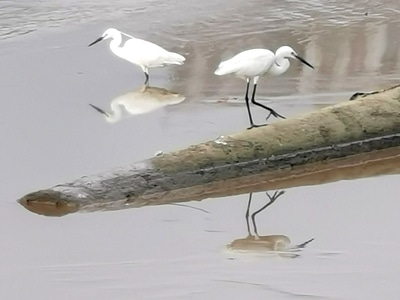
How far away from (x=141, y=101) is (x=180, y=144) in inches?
52.7

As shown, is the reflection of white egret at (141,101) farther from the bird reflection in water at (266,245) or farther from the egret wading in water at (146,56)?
the bird reflection in water at (266,245)

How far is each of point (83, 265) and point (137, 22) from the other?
6.27 m

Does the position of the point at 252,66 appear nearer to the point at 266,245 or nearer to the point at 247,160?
the point at 247,160

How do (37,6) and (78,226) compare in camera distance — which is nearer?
(78,226)

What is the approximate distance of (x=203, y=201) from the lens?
6.73 metres

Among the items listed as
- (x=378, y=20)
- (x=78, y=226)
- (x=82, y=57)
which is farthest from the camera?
(x=378, y=20)

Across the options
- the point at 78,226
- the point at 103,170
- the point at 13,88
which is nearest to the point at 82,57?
the point at 13,88

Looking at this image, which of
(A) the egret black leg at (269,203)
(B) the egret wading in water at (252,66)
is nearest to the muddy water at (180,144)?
(A) the egret black leg at (269,203)

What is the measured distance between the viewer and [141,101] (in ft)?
29.0

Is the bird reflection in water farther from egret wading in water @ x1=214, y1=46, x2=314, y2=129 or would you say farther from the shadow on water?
egret wading in water @ x1=214, y1=46, x2=314, y2=129

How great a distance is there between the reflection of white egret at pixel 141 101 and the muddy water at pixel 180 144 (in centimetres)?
8

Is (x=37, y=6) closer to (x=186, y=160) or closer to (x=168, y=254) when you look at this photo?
(x=186, y=160)

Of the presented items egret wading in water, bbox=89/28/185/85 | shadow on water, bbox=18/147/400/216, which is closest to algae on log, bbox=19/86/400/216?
shadow on water, bbox=18/147/400/216

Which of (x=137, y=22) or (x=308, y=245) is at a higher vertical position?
(x=137, y=22)
